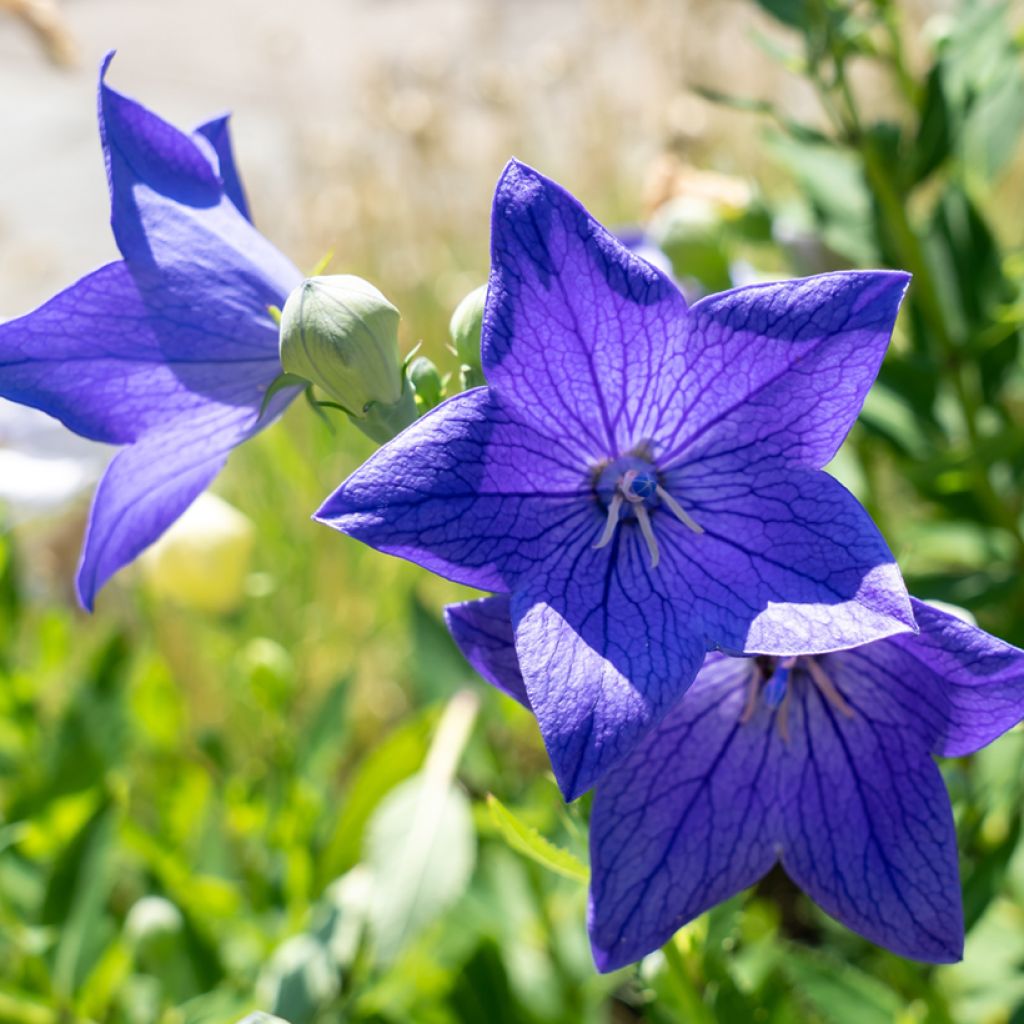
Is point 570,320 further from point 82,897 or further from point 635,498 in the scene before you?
point 82,897

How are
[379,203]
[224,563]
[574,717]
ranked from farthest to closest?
1. [379,203]
2. [224,563]
3. [574,717]

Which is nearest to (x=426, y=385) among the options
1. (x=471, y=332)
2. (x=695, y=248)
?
(x=471, y=332)

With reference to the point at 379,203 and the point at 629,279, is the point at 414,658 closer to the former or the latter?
the point at 629,279

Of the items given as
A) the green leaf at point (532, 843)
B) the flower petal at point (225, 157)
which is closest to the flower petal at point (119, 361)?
the flower petal at point (225, 157)

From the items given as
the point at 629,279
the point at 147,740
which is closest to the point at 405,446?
the point at 629,279

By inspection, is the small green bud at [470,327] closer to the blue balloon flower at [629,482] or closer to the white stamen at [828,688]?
the blue balloon flower at [629,482]

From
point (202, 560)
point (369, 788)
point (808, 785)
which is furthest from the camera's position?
point (202, 560)
